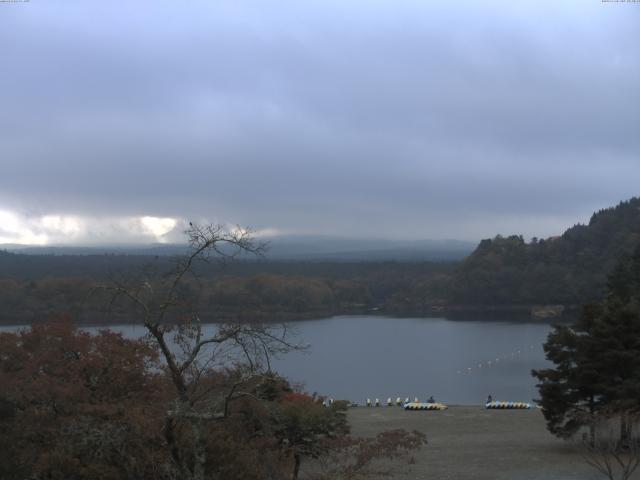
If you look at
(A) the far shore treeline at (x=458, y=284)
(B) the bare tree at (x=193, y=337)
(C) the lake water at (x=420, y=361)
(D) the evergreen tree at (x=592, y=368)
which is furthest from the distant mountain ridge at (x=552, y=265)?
(B) the bare tree at (x=193, y=337)

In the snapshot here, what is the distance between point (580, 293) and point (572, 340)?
2805 inches

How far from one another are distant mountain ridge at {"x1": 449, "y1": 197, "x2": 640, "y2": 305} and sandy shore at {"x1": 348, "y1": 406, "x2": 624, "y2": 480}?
63369mm

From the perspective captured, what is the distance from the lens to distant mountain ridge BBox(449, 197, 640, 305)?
85.0 metres

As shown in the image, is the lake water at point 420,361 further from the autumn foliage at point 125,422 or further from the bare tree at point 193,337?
the bare tree at point 193,337

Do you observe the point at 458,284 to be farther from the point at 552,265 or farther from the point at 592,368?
the point at 592,368

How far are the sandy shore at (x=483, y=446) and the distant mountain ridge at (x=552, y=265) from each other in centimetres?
6337

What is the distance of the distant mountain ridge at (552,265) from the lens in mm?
85000

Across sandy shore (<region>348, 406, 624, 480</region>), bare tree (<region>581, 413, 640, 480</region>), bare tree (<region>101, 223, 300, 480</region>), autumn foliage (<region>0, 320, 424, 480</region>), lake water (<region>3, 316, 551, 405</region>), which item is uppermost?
bare tree (<region>101, 223, 300, 480</region>)

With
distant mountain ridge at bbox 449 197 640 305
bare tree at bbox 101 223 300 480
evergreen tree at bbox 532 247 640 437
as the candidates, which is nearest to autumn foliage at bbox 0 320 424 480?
bare tree at bbox 101 223 300 480

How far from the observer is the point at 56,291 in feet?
248

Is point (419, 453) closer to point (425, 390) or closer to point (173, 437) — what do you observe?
point (173, 437)

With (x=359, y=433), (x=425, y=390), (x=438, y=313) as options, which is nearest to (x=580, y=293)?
(x=438, y=313)

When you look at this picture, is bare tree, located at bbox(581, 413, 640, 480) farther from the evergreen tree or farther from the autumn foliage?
the autumn foliage

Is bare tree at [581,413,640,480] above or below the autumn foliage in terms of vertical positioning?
below
